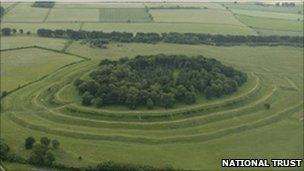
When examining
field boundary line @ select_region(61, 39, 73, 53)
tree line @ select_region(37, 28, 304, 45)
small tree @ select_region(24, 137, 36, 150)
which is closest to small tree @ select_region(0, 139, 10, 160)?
small tree @ select_region(24, 137, 36, 150)

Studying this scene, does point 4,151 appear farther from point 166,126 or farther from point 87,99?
point 166,126

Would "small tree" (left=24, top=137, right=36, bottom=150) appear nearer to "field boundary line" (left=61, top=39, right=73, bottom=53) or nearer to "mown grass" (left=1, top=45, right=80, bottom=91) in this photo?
"mown grass" (left=1, top=45, right=80, bottom=91)

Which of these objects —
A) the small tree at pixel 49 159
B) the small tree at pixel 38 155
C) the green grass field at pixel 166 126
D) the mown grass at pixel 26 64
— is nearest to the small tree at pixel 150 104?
the green grass field at pixel 166 126

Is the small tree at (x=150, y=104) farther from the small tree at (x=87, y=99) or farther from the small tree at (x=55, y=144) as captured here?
the small tree at (x=55, y=144)

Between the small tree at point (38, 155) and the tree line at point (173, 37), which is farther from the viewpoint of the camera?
the tree line at point (173, 37)

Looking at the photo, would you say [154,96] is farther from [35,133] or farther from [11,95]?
[11,95]

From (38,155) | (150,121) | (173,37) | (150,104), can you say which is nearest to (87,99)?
(150,104)

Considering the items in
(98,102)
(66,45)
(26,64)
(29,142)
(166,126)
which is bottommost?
(166,126)
